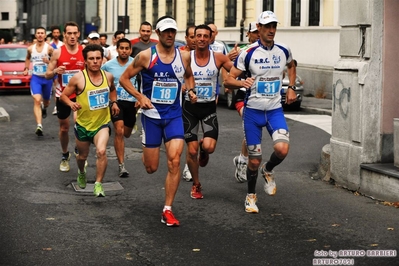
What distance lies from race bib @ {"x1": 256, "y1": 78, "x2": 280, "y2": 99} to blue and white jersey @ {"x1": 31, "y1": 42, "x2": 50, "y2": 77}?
27.6 ft

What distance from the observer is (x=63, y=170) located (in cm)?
1211

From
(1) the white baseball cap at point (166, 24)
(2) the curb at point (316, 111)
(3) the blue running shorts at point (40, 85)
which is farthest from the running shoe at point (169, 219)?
(2) the curb at point (316, 111)

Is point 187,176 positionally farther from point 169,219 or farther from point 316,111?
point 316,111

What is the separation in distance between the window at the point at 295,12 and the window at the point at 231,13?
16.6 feet

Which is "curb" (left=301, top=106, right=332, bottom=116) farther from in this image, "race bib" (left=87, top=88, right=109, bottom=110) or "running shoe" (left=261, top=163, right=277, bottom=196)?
"running shoe" (left=261, top=163, right=277, bottom=196)

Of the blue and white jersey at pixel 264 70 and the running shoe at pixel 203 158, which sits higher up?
the blue and white jersey at pixel 264 70

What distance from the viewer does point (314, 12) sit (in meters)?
29.4

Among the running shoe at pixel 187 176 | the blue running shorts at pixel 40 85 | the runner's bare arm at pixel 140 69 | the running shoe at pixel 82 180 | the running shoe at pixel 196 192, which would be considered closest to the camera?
the runner's bare arm at pixel 140 69

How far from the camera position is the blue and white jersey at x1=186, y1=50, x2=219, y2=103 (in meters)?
10.2

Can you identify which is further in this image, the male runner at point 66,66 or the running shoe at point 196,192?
the male runner at point 66,66

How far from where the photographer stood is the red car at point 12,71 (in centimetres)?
2881

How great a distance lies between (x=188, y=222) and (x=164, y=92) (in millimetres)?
1298

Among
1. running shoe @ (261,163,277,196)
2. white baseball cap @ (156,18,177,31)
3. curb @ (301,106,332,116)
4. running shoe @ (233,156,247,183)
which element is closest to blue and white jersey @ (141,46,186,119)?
white baseball cap @ (156,18,177,31)

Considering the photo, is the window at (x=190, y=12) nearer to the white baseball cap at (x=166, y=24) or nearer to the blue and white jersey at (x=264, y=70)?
the blue and white jersey at (x=264, y=70)
